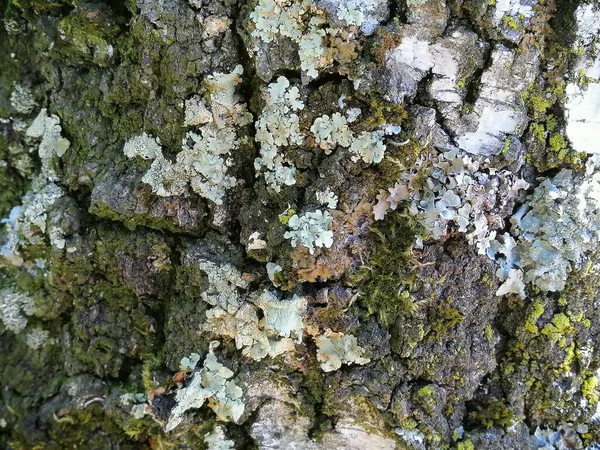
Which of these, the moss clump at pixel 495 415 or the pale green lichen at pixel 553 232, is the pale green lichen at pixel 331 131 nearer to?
the pale green lichen at pixel 553 232

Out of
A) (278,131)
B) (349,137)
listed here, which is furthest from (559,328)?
(278,131)

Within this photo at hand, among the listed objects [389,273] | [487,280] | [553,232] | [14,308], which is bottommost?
[14,308]

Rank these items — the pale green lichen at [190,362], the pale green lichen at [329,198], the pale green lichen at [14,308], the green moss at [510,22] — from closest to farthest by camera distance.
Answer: the green moss at [510,22], the pale green lichen at [329,198], the pale green lichen at [190,362], the pale green lichen at [14,308]

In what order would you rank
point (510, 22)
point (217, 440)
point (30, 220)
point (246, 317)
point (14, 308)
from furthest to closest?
point (14, 308), point (30, 220), point (217, 440), point (246, 317), point (510, 22)

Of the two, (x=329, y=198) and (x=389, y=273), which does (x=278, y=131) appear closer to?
(x=329, y=198)

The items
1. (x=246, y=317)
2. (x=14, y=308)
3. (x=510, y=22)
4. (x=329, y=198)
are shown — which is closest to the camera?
(x=510, y=22)

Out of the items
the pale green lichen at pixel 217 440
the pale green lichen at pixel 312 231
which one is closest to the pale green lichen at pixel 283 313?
the pale green lichen at pixel 312 231

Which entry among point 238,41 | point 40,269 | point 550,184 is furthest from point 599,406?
point 40,269
